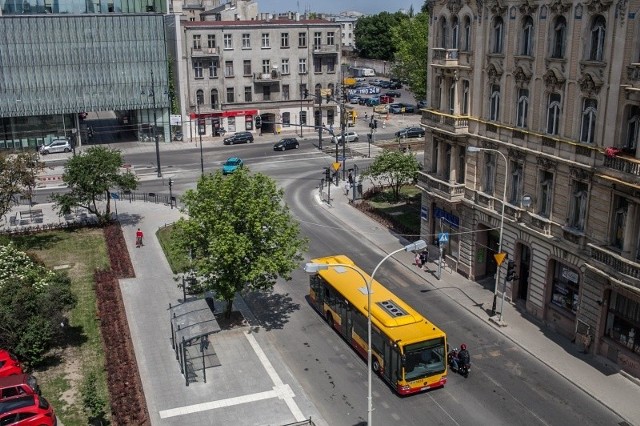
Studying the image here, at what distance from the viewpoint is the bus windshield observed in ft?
99.9

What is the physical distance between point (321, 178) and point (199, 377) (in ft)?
141

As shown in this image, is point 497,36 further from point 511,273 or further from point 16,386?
point 16,386

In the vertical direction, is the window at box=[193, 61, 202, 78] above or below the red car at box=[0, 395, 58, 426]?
above

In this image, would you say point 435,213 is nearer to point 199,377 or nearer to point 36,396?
point 199,377

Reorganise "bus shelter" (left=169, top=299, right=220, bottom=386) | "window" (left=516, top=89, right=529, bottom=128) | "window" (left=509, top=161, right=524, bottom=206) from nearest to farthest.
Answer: "bus shelter" (left=169, top=299, right=220, bottom=386) → "window" (left=516, top=89, right=529, bottom=128) → "window" (left=509, top=161, right=524, bottom=206)

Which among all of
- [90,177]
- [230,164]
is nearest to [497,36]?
[90,177]

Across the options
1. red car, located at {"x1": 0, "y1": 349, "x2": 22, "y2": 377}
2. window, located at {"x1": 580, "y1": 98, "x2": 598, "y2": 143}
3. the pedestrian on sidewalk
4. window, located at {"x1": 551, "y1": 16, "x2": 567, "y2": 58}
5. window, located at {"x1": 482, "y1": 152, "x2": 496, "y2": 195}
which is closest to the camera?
red car, located at {"x1": 0, "y1": 349, "x2": 22, "y2": 377}

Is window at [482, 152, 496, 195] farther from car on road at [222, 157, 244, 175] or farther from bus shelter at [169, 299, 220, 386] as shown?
car on road at [222, 157, 244, 175]

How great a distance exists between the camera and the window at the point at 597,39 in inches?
1292

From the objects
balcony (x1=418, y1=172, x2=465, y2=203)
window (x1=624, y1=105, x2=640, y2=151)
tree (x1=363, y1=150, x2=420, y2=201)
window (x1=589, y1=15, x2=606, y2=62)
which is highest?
window (x1=589, y1=15, x2=606, y2=62)

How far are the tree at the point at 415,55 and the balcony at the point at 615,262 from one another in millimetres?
67276

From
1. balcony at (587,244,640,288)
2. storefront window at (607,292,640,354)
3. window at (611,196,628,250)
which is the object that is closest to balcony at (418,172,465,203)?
balcony at (587,244,640,288)

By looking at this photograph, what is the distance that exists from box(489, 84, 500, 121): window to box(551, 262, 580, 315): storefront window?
9576 mm

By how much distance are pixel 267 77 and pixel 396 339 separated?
227 feet
